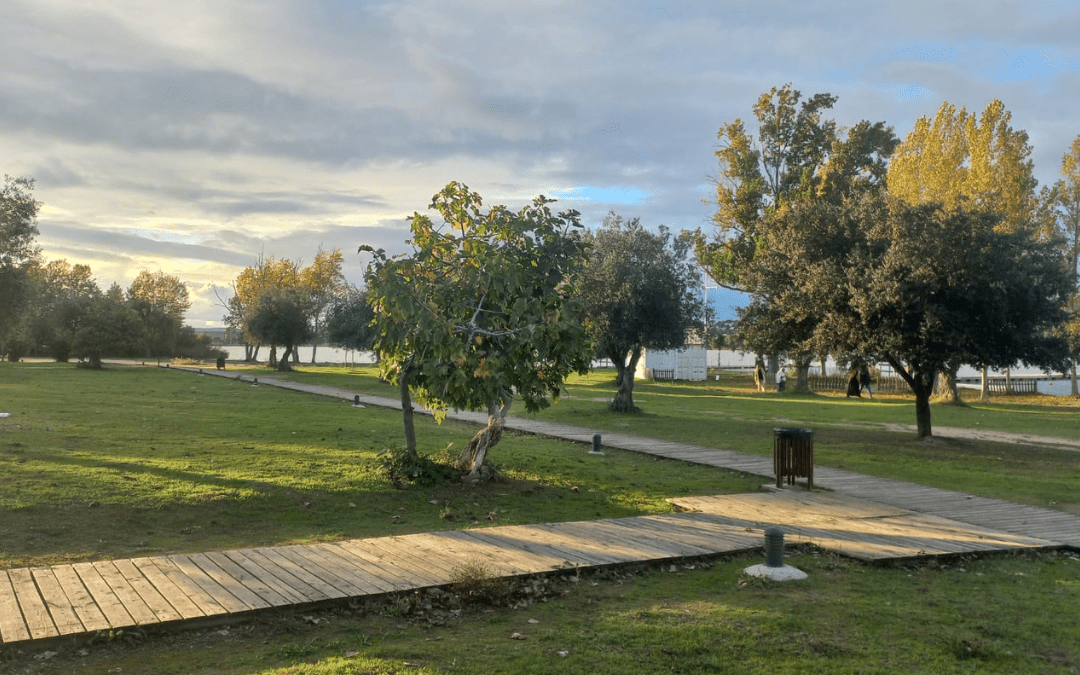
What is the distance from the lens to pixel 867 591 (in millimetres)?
7129

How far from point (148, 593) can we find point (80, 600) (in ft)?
1.44

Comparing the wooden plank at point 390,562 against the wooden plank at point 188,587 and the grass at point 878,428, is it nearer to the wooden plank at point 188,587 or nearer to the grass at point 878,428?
the wooden plank at point 188,587

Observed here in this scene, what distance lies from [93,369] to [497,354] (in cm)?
4433

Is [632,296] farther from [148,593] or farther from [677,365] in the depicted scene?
[677,365]

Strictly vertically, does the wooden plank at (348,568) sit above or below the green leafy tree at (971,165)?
below

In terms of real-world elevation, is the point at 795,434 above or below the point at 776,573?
above

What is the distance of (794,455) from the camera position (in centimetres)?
1248

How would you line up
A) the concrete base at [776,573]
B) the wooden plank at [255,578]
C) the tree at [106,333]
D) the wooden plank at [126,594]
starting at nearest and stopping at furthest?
the wooden plank at [126,594] → the wooden plank at [255,578] → the concrete base at [776,573] → the tree at [106,333]

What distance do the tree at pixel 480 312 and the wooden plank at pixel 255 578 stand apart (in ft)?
12.3

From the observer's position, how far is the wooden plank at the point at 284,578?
20.5 feet

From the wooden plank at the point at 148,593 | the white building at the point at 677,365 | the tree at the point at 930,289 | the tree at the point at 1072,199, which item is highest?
the tree at the point at 1072,199

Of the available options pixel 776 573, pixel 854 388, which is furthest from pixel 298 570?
pixel 854 388

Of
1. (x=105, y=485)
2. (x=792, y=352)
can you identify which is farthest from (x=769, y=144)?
(x=105, y=485)

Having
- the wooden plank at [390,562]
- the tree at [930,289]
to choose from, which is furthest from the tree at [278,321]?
the wooden plank at [390,562]
